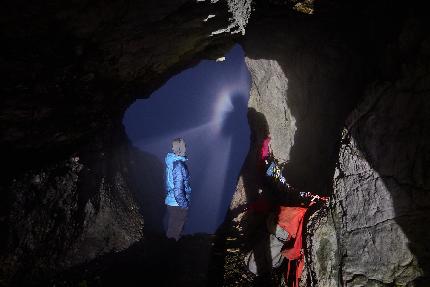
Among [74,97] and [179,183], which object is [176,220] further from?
[74,97]

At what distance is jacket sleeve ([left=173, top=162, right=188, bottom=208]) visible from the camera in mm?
7523

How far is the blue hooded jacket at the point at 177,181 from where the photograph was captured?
7535 mm

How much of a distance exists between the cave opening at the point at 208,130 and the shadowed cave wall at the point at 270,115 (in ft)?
47.7

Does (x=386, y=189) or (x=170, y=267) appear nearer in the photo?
(x=386, y=189)

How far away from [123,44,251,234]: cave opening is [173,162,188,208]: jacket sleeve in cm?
1548

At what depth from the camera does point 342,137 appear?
17.0ft

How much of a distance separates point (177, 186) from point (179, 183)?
0.28 ft

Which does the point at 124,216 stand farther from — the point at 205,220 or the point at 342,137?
the point at 205,220

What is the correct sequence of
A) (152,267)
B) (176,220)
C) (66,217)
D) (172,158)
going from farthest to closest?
(176,220) → (172,158) → (66,217) → (152,267)

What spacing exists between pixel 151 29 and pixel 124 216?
5.56 metres

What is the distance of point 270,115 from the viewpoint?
912 centimetres

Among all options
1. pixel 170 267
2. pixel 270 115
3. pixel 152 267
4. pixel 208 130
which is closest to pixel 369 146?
pixel 270 115

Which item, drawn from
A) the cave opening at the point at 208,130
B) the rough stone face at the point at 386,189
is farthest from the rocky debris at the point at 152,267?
Result: the cave opening at the point at 208,130

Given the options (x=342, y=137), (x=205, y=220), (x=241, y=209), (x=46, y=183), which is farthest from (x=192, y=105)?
(x=342, y=137)
